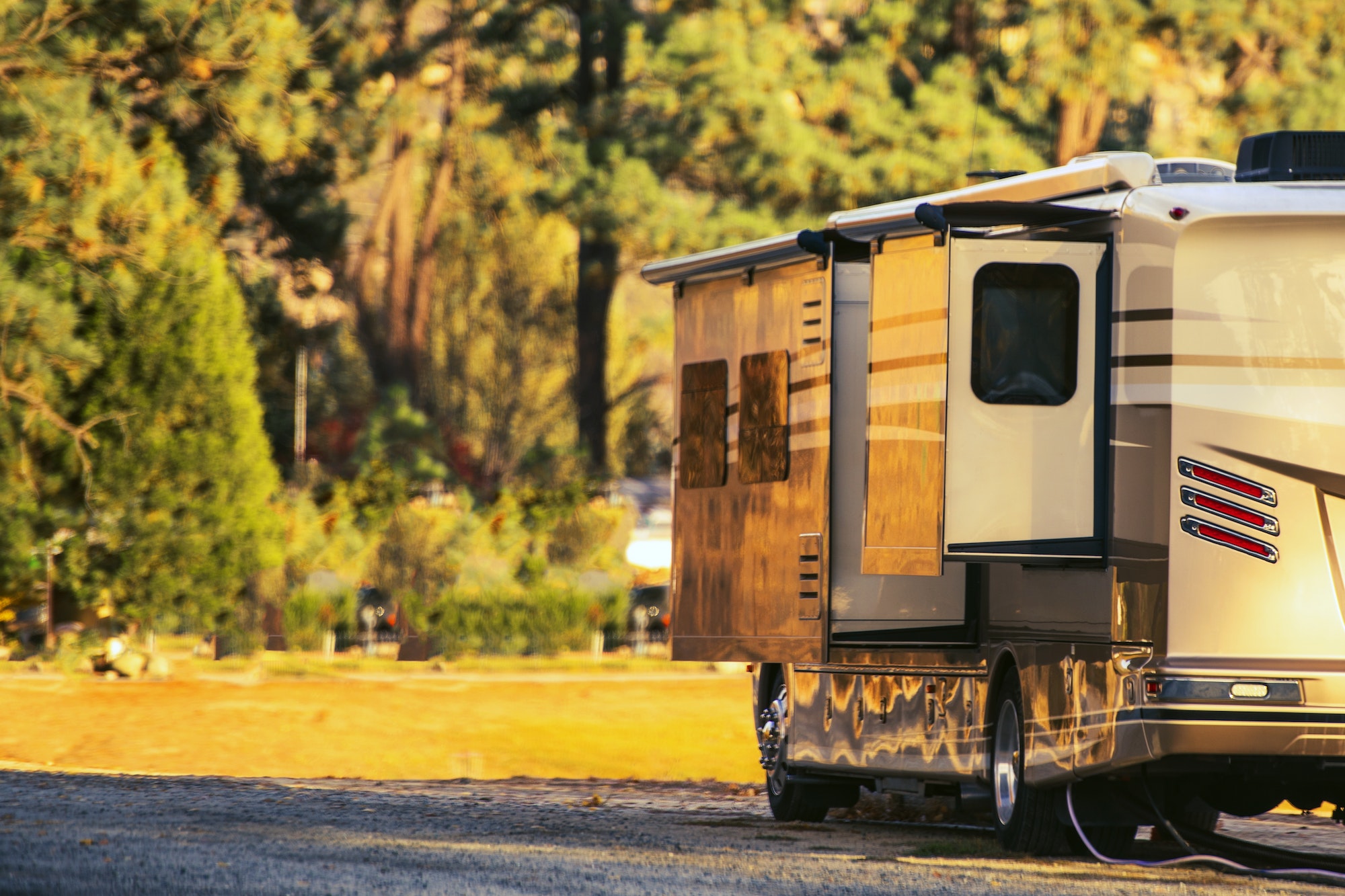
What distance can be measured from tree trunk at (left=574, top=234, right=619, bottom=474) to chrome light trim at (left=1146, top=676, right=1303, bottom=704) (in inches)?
1131

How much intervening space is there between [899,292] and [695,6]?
85.5 ft

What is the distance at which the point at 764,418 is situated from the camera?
11.6 m

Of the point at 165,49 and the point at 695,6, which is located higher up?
the point at 695,6

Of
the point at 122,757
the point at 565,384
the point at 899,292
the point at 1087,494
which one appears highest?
the point at 565,384

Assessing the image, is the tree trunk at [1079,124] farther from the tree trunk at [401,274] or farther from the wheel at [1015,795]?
the wheel at [1015,795]

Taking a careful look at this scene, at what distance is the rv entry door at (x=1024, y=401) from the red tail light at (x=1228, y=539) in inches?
21.9

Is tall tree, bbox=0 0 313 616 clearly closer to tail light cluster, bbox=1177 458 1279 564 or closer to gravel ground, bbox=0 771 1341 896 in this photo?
gravel ground, bbox=0 771 1341 896

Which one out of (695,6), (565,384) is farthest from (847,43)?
(565,384)

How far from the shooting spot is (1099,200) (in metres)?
9.20

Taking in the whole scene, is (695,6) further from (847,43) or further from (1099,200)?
(1099,200)

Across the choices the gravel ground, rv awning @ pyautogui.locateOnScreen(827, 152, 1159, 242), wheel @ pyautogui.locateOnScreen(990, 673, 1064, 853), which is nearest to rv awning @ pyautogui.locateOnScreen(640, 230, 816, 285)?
rv awning @ pyautogui.locateOnScreen(827, 152, 1159, 242)

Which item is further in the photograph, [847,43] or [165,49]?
[847,43]

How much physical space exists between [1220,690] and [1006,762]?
1693 mm

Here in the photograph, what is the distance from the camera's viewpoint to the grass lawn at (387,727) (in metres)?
18.9
